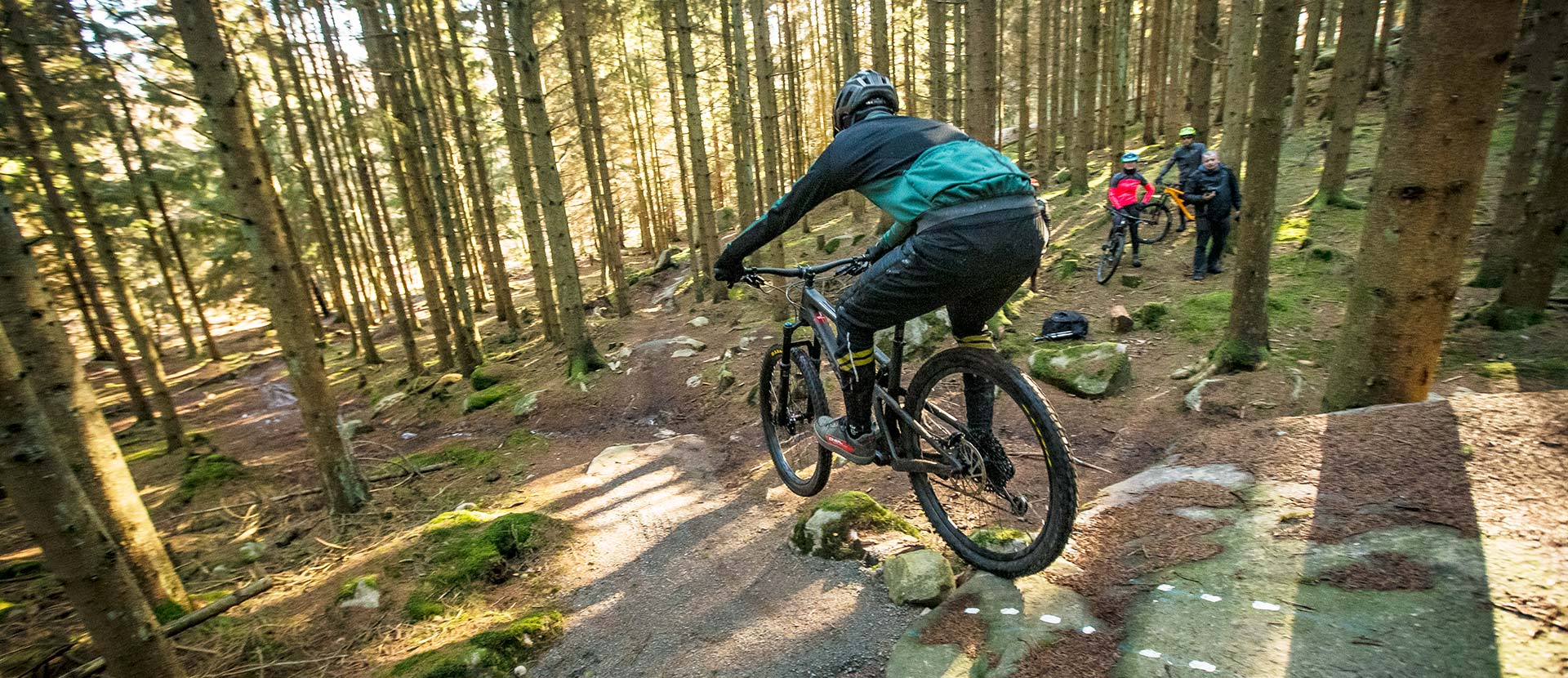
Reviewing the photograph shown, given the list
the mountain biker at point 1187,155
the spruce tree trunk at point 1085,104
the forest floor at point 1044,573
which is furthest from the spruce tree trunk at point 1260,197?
the spruce tree trunk at point 1085,104

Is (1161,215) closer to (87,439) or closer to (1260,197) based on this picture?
(1260,197)

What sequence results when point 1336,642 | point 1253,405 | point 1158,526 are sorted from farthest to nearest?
point 1253,405, point 1158,526, point 1336,642

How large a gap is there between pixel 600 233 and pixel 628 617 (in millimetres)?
15796

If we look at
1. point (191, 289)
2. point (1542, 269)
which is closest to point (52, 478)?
point (1542, 269)

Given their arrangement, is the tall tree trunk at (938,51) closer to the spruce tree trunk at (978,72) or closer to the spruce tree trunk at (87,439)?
the spruce tree trunk at (978,72)

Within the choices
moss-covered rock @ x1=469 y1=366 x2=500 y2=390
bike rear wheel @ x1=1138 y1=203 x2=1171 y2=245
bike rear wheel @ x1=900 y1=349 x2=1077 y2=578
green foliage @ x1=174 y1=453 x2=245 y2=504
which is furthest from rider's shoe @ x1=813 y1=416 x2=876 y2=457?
moss-covered rock @ x1=469 y1=366 x2=500 y2=390

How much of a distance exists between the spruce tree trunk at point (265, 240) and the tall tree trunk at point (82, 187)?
3507 mm

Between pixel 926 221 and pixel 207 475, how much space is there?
392 inches

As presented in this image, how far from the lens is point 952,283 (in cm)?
286

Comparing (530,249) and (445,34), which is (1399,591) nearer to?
(530,249)

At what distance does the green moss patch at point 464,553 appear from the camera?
4.14 metres

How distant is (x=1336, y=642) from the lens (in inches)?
82.5

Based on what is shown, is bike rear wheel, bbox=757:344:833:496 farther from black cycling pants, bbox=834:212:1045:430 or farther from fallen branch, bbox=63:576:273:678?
fallen branch, bbox=63:576:273:678

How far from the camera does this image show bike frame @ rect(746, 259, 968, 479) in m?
3.39
